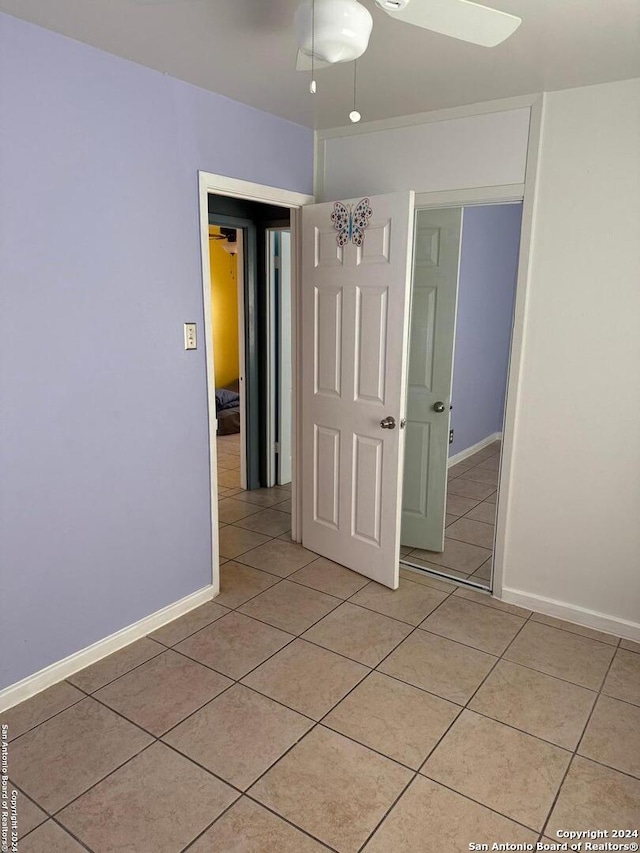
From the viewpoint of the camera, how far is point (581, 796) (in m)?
1.83

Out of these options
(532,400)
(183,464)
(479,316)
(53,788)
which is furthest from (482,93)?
(53,788)

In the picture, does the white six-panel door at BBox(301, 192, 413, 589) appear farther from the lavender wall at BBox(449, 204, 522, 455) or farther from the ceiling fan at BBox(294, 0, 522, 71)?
the lavender wall at BBox(449, 204, 522, 455)

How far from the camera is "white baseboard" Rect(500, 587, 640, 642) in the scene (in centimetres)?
268

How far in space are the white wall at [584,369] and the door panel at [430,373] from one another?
2.04 ft

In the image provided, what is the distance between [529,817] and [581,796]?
0.20 m

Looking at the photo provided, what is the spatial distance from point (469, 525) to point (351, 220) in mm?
2137

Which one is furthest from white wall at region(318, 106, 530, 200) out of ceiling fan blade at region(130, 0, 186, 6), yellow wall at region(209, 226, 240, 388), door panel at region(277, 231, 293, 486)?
yellow wall at region(209, 226, 240, 388)

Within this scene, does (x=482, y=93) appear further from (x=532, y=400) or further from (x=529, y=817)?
(x=529, y=817)

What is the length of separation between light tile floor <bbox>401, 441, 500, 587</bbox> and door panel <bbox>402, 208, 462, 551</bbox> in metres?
0.13

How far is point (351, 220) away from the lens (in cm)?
294

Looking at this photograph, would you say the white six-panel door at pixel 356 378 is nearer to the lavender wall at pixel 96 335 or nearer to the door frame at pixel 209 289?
the door frame at pixel 209 289

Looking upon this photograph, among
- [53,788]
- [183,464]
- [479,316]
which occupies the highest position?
[479,316]

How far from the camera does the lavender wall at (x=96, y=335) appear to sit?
6.79 feet

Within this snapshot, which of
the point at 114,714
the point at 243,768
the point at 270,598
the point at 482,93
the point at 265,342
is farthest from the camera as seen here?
the point at 265,342
